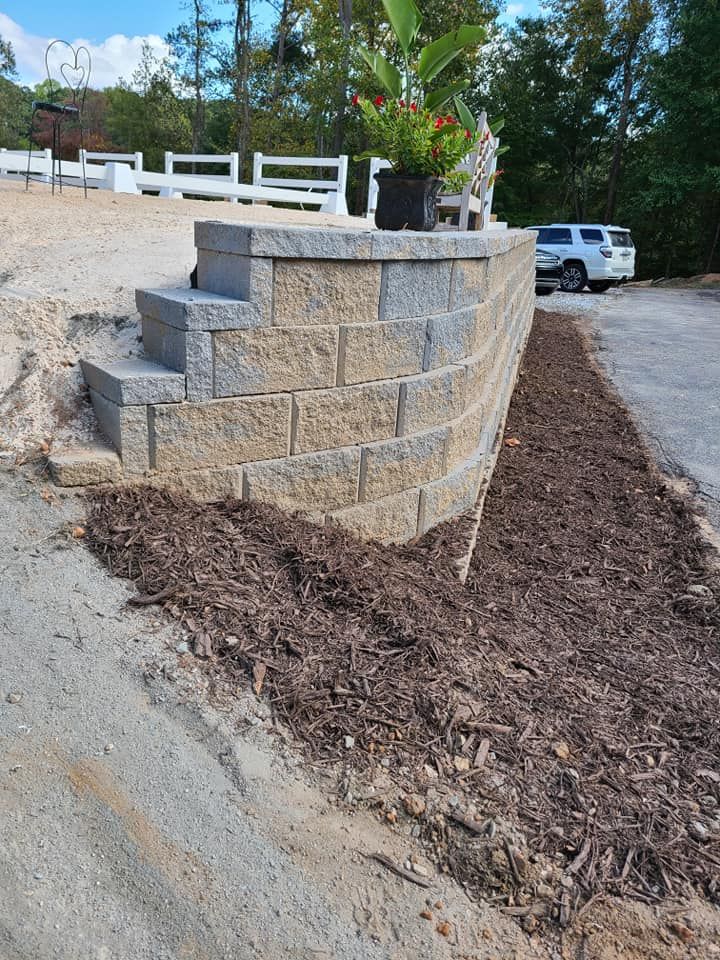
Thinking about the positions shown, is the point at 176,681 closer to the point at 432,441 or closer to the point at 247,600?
the point at 247,600

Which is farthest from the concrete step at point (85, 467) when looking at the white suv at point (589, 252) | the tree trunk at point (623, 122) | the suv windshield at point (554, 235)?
the tree trunk at point (623, 122)

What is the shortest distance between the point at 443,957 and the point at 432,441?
101 inches

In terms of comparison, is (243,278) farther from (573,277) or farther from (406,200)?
(573,277)

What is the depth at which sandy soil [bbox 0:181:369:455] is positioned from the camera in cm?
315

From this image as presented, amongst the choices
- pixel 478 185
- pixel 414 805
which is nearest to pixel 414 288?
pixel 414 805

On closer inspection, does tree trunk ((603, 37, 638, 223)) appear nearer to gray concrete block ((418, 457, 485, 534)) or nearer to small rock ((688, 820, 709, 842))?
gray concrete block ((418, 457, 485, 534))

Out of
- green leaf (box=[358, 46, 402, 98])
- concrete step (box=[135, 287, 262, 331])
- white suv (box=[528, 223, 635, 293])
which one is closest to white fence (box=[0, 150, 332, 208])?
green leaf (box=[358, 46, 402, 98])

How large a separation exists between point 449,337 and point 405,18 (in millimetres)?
2210

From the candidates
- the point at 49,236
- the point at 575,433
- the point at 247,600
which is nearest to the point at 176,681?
the point at 247,600

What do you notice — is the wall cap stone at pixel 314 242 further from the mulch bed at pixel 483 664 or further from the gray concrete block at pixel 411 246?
the mulch bed at pixel 483 664

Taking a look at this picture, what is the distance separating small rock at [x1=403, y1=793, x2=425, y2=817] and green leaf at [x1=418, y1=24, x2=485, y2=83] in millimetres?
4183

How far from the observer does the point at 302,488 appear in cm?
347

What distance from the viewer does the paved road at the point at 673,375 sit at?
6.38 meters

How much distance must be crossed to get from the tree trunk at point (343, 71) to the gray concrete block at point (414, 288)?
2492cm
